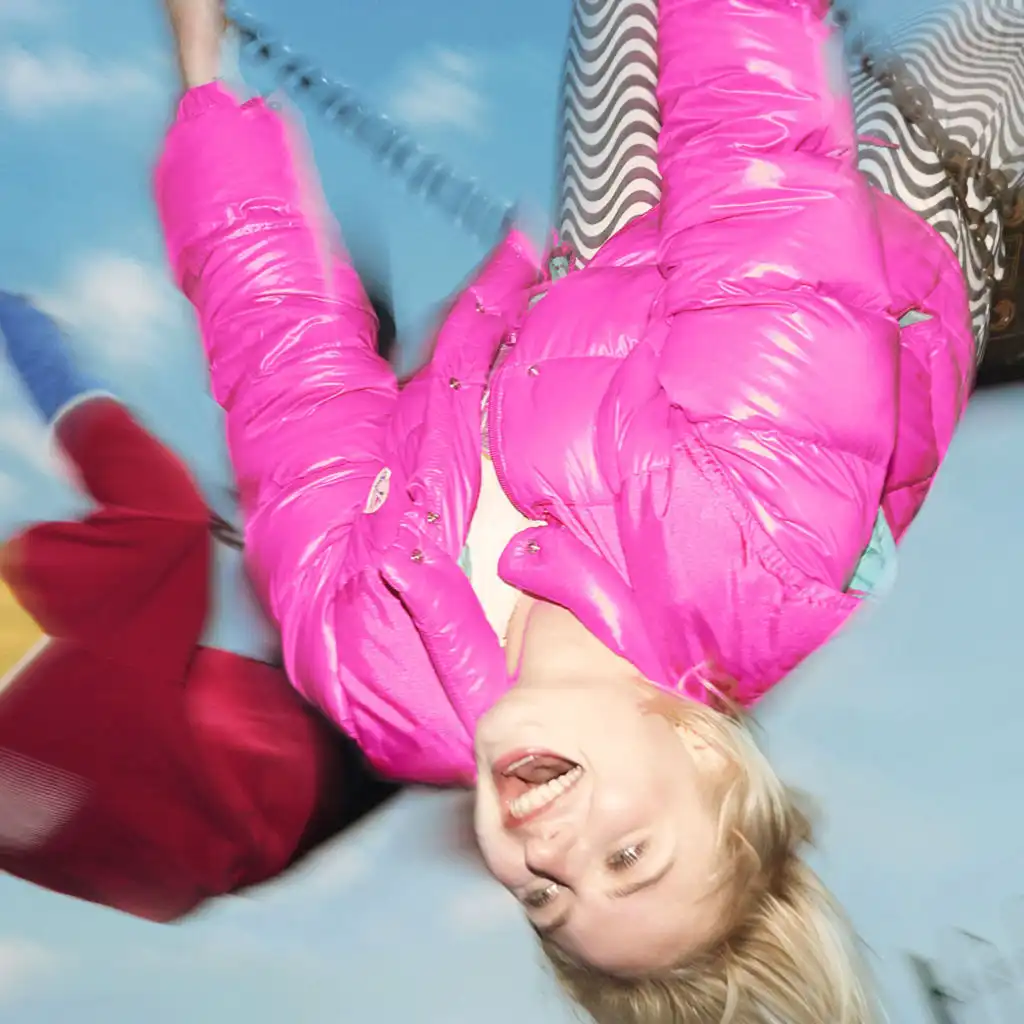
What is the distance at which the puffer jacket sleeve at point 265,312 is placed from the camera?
0.91 m

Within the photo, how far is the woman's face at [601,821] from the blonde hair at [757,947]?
0.05 feet

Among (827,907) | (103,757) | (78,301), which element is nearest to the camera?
(827,907)

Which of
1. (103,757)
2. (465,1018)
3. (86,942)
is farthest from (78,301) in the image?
(465,1018)

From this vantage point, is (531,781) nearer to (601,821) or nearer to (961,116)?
(601,821)

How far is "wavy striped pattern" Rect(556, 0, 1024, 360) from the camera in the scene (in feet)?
2.74

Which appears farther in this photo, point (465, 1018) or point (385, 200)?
point (385, 200)

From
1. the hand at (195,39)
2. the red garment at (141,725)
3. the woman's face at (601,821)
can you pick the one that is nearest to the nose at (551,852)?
the woman's face at (601,821)

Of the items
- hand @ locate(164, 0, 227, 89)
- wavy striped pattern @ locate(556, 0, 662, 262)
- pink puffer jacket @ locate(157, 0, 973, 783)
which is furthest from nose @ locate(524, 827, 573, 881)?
Result: hand @ locate(164, 0, 227, 89)

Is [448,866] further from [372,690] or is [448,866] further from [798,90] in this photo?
[798,90]

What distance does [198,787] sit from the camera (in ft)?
2.76

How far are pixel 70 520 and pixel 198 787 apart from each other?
0.23 meters

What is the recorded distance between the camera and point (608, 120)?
3.01 ft

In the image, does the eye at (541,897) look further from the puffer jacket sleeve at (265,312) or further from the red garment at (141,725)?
the puffer jacket sleeve at (265,312)

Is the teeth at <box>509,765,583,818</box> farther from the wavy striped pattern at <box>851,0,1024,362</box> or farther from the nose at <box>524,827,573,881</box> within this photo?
the wavy striped pattern at <box>851,0,1024,362</box>
